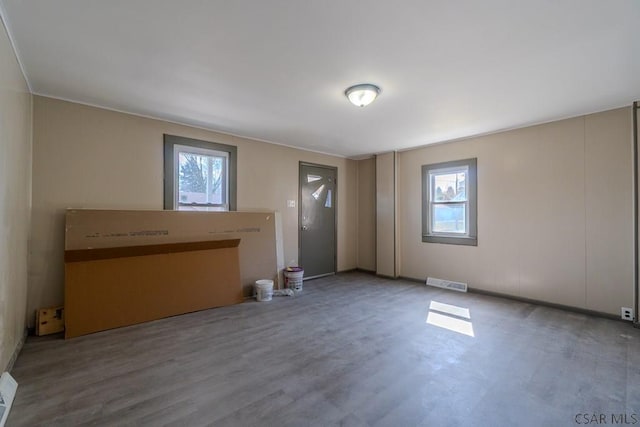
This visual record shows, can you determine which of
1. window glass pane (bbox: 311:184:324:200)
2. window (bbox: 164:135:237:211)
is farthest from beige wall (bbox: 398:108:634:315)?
window (bbox: 164:135:237:211)

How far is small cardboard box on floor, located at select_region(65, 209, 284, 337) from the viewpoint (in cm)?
307

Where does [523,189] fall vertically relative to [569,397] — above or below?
above

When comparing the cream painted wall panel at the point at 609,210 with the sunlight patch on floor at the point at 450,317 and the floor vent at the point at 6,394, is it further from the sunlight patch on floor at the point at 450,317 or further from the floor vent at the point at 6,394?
the floor vent at the point at 6,394

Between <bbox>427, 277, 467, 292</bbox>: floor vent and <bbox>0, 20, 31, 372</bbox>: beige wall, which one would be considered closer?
<bbox>0, 20, 31, 372</bbox>: beige wall

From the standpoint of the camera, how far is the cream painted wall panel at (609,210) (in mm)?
3316

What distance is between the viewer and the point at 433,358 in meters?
2.53

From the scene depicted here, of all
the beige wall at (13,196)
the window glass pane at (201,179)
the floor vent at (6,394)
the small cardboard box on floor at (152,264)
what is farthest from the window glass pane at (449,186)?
the floor vent at (6,394)

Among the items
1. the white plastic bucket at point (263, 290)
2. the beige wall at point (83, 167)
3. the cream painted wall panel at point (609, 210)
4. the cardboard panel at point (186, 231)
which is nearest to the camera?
the beige wall at point (83, 167)

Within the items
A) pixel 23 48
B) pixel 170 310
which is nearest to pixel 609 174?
pixel 170 310

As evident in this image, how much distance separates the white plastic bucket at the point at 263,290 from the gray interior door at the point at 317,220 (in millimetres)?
1207

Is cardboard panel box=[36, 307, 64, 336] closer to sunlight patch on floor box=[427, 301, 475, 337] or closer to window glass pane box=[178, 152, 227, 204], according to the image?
window glass pane box=[178, 152, 227, 204]

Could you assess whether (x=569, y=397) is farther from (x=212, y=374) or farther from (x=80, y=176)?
(x=80, y=176)

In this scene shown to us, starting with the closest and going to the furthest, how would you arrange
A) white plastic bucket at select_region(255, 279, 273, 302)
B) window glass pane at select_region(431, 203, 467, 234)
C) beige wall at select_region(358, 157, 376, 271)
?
white plastic bucket at select_region(255, 279, 273, 302) → window glass pane at select_region(431, 203, 467, 234) → beige wall at select_region(358, 157, 376, 271)

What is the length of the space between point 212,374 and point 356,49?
2.80 metres
